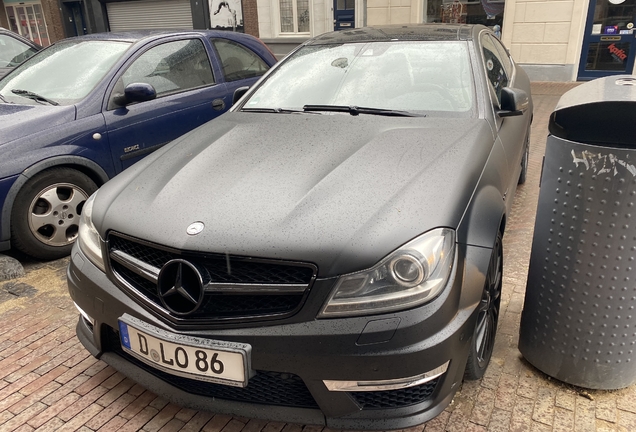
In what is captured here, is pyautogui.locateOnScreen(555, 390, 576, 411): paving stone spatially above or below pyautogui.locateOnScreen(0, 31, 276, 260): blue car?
below

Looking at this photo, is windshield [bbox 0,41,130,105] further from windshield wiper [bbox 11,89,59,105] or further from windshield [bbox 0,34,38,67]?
windshield [bbox 0,34,38,67]

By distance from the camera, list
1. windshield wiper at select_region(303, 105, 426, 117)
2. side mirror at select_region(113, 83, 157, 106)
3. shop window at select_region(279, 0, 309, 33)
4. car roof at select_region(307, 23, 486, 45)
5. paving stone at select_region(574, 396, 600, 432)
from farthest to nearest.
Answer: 1. shop window at select_region(279, 0, 309, 33)
2. side mirror at select_region(113, 83, 157, 106)
3. car roof at select_region(307, 23, 486, 45)
4. windshield wiper at select_region(303, 105, 426, 117)
5. paving stone at select_region(574, 396, 600, 432)

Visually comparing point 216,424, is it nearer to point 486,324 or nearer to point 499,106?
point 486,324

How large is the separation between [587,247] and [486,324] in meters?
0.57

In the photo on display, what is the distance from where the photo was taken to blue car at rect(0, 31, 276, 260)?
3.57m

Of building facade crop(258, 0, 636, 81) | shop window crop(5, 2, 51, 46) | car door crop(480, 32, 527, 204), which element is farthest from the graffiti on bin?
shop window crop(5, 2, 51, 46)

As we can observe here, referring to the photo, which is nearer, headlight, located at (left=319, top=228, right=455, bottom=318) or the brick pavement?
headlight, located at (left=319, top=228, right=455, bottom=318)

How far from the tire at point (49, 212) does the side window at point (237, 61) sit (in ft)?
6.35

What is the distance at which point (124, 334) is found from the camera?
1987 mm

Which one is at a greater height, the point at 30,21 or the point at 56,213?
the point at 30,21

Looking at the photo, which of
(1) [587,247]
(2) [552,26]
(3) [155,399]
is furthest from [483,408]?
(2) [552,26]

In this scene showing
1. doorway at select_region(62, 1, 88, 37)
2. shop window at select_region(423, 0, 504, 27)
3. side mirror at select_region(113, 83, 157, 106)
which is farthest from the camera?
doorway at select_region(62, 1, 88, 37)

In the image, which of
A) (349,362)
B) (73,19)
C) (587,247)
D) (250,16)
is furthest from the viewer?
(73,19)

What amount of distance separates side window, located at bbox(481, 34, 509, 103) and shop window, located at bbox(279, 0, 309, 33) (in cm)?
1056
